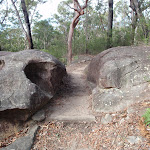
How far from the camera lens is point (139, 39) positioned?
5.82 m

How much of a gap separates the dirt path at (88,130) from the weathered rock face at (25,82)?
1.59 ft

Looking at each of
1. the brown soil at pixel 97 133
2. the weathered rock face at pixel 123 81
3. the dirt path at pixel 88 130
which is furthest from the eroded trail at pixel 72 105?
the weathered rock face at pixel 123 81

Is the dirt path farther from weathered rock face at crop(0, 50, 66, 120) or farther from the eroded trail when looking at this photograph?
weathered rock face at crop(0, 50, 66, 120)

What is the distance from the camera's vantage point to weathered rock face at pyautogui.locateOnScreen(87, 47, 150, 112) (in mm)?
3340

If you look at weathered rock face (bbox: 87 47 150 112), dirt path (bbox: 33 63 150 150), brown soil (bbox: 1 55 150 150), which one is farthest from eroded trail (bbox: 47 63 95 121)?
weathered rock face (bbox: 87 47 150 112)

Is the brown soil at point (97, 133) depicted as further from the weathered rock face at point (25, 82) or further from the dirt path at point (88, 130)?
the weathered rock face at point (25, 82)

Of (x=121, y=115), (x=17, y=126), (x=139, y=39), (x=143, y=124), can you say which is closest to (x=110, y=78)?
(x=121, y=115)

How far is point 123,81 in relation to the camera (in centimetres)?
364

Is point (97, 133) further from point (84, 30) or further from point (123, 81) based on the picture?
point (84, 30)

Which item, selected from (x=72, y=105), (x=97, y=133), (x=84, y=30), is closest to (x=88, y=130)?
(x=97, y=133)

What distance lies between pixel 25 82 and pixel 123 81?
7.27 feet

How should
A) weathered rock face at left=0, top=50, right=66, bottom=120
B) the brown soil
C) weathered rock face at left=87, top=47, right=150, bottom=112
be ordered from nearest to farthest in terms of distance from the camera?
the brown soil → weathered rock face at left=0, top=50, right=66, bottom=120 → weathered rock face at left=87, top=47, right=150, bottom=112

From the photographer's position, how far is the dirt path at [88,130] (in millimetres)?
2443

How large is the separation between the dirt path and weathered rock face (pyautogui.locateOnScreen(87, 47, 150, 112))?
0.70ft
